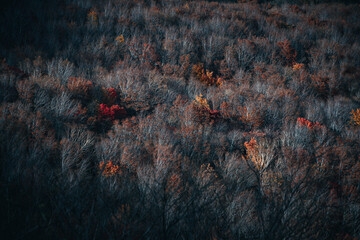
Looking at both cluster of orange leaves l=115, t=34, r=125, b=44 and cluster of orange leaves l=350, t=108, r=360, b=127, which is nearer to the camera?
cluster of orange leaves l=350, t=108, r=360, b=127

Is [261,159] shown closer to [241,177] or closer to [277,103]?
[241,177]

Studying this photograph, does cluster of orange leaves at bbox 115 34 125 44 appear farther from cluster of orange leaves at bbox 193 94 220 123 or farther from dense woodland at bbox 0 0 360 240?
cluster of orange leaves at bbox 193 94 220 123

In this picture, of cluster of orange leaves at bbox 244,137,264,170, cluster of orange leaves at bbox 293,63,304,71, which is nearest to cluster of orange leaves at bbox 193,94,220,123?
cluster of orange leaves at bbox 244,137,264,170

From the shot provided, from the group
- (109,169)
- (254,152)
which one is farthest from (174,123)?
(109,169)

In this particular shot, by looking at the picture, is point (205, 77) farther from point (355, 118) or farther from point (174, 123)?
point (355, 118)

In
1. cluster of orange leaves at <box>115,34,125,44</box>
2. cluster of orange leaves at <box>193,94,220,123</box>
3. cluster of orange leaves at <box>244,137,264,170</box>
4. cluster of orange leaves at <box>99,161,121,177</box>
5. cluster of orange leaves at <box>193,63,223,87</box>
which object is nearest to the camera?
cluster of orange leaves at <box>99,161,121,177</box>

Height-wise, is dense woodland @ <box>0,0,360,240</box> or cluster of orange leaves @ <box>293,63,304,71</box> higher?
cluster of orange leaves @ <box>293,63,304,71</box>
